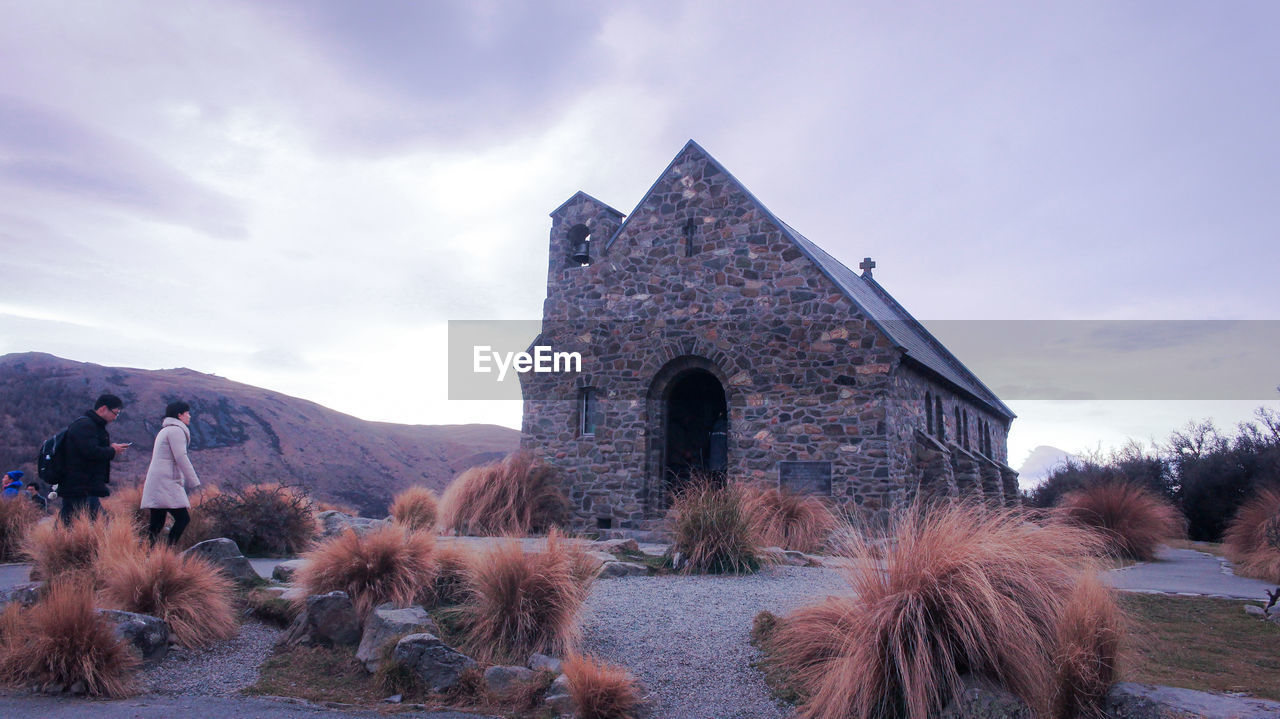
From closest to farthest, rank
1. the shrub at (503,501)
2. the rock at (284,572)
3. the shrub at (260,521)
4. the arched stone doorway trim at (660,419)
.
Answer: the rock at (284,572), the shrub at (260,521), the shrub at (503,501), the arched stone doorway trim at (660,419)

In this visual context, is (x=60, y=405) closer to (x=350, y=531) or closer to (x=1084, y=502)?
(x=350, y=531)

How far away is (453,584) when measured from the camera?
25.0ft

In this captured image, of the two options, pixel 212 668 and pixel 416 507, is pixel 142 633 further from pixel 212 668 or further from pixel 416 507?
pixel 416 507

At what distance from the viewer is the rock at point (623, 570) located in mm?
9109

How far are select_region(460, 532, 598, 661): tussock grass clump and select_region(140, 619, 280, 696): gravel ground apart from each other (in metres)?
1.76

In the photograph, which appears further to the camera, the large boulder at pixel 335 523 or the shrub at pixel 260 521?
the large boulder at pixel 335 523

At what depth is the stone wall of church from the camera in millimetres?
15086

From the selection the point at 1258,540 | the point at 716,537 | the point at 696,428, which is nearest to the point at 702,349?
the point at 696,428

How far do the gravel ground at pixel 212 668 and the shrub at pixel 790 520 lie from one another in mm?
6838

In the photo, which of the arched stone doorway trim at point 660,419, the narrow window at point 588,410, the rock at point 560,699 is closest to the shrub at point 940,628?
the rock at point 560,699

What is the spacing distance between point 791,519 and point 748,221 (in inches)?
258

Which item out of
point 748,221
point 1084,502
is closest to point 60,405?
point 748,221

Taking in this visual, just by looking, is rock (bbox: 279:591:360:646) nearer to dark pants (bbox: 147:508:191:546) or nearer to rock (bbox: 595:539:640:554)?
dark pants (bbox: 147:508:191:546)

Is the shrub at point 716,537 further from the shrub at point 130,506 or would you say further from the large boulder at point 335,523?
the shrub at point 130,506
